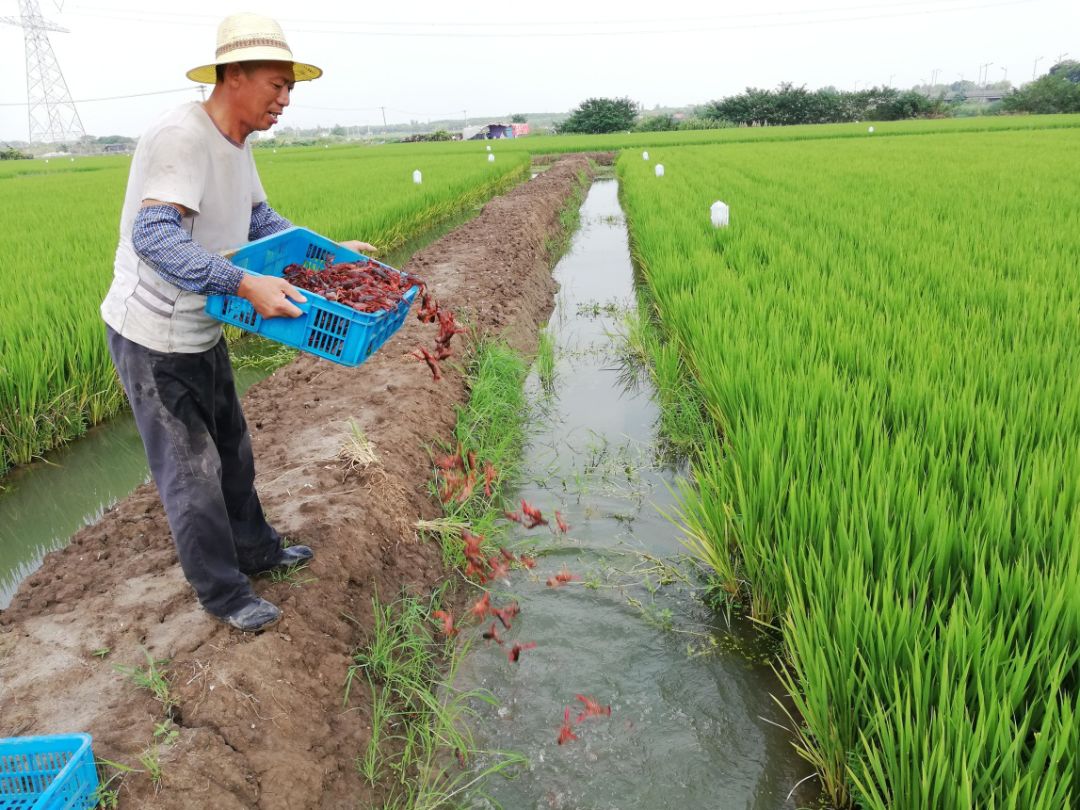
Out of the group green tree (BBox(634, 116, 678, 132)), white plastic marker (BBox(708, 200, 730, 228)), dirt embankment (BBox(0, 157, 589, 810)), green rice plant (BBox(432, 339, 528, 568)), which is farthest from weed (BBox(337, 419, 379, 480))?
green tree (BBox(634, 116, 678, 132))

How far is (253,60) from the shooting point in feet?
4.88

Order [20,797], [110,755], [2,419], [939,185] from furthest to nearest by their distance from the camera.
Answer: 1. [939,185]
2. [2,419]
3. [110,755]
4. [20,797]

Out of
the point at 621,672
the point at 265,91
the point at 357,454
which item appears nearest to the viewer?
the point at 265,91

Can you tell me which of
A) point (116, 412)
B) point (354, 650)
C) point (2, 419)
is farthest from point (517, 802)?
point (116, 412)

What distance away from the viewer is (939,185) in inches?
303

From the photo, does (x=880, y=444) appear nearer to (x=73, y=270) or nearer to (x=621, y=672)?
(x=621, y=672)

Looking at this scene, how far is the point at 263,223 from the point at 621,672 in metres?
1.67

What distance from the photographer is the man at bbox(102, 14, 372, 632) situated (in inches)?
57.0

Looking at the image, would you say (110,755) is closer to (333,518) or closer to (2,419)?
(333,518)

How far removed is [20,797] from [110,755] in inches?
5.9

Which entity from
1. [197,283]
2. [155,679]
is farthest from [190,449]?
[155,679]

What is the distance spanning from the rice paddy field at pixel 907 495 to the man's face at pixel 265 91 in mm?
1619

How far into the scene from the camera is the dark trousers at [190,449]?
5.23 feet

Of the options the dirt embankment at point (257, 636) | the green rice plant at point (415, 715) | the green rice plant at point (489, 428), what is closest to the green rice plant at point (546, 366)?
the green rice plant at point (489, 428)
